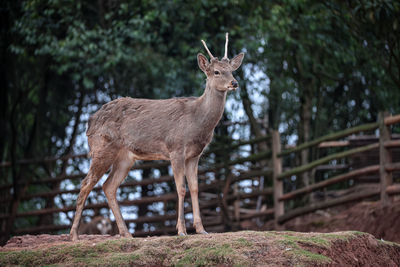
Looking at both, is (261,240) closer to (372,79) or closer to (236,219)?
(236,219)

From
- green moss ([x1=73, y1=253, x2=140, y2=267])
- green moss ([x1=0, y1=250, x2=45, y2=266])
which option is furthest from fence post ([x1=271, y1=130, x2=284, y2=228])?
green moss ([x1=0, y1=250, x2=45, y2=266])

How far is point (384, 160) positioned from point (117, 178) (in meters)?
4.59

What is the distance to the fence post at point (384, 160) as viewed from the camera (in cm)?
920

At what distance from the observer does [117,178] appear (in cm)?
683

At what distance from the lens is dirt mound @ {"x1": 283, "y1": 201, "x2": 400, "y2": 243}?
335 inches

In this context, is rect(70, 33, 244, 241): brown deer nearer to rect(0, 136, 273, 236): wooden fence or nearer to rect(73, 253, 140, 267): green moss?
rect(73, 253, 140, 267): green moss

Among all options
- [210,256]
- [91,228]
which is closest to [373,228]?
[210,256]

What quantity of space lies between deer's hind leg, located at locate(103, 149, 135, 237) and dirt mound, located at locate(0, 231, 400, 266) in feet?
3.27

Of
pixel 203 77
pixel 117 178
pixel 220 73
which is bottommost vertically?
pixel 117 178

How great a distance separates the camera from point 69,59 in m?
12.8

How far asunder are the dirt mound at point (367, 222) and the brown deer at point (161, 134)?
3.53m

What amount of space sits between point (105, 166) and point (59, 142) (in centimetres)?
1024

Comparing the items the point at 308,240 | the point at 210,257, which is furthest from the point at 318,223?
the point at 210,257

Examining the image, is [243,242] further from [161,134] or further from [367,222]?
[367,222]
